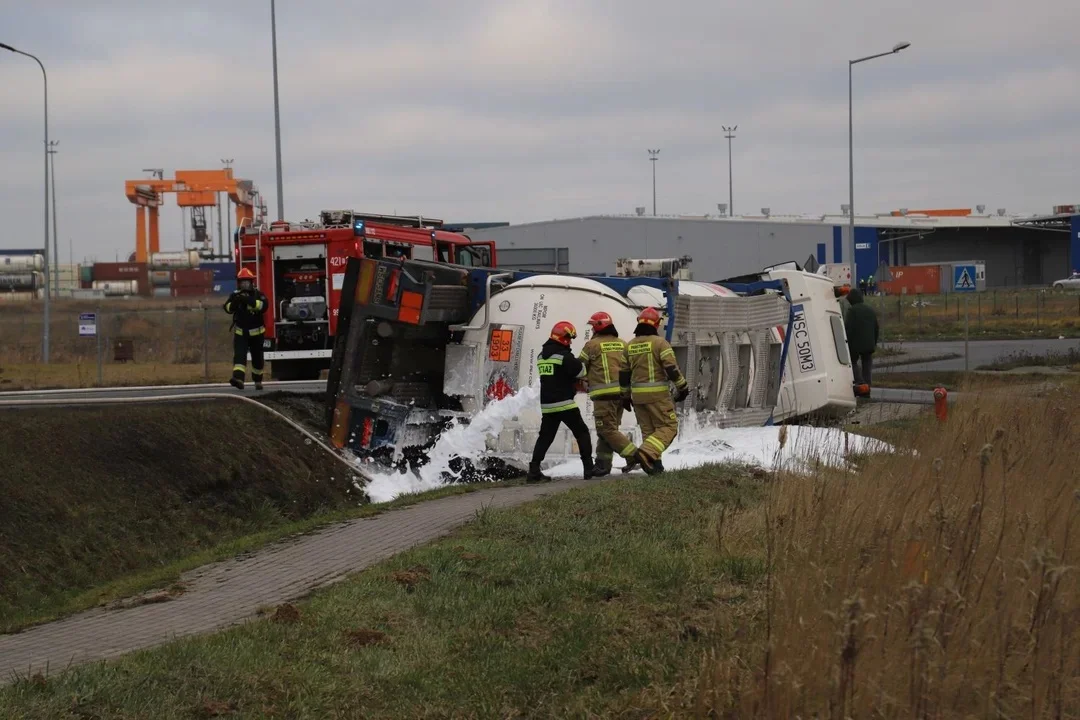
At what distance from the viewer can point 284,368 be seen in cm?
2197

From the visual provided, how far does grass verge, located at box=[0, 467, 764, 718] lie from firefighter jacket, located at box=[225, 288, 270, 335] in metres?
9.79

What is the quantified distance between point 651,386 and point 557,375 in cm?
93

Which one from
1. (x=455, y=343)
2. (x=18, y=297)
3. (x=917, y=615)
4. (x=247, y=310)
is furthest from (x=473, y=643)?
(x=18, y=297)

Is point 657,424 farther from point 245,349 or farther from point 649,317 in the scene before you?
point 245,349

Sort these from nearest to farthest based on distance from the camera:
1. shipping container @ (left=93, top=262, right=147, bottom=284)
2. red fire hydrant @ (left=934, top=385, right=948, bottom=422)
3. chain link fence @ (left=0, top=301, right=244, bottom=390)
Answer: red fire hydrant @ (left=934, top=385, right=948, bottom=422) < chain link fence @ (left=0, top=301, right=244, bottom=390) < shipping container @ (left=93, top=262, right=147, bottom=284)

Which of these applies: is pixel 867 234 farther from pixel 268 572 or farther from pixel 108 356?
pixel 268 572

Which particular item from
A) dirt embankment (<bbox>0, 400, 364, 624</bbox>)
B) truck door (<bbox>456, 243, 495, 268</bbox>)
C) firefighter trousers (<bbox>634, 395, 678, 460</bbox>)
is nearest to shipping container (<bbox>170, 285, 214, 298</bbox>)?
truck door (<bbox>456, 243, 495, 268</bbox>)

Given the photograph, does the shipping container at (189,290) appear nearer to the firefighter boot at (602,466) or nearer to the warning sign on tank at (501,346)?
the warning sign on tank at (501,346)

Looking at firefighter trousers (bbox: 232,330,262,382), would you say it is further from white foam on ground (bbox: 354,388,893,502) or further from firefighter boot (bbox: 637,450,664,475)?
firefighter boot (bbox: 637,450,664,475)

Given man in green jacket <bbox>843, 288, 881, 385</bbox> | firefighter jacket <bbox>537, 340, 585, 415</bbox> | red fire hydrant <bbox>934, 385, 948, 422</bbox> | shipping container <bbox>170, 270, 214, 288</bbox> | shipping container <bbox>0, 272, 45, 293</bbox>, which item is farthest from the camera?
shipping container <bbox>170, 270, 214, 288</bbox>

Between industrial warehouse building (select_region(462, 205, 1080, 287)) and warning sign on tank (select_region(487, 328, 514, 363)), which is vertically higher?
industrial warehouse building (select_region(462, 205, 1080, 287))

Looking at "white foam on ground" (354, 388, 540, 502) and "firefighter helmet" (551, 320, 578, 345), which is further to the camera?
"white foam on ground" (354, 388, 540, 502)

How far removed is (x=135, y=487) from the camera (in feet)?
41.5

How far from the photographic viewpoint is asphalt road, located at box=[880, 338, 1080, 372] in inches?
1216
